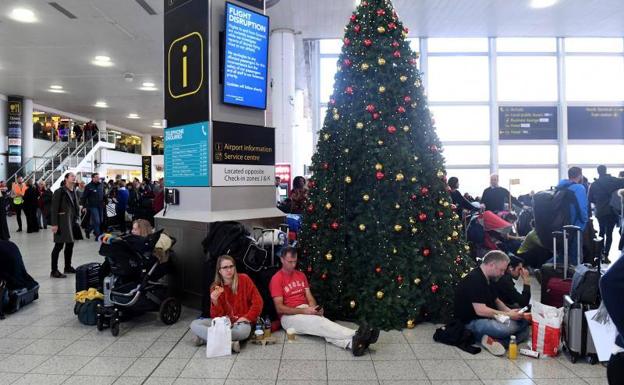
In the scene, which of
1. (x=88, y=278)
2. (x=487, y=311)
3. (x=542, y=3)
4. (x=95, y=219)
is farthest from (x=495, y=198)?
(x=95, y=219)

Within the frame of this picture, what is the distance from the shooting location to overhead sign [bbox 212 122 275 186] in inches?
217

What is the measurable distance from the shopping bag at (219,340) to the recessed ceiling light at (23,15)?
9743 mm

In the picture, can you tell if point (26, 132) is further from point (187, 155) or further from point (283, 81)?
point (187, 155)

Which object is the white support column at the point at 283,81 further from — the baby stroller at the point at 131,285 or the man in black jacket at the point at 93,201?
the baby stroller at the point at 131,285

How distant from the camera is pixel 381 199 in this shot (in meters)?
4.82

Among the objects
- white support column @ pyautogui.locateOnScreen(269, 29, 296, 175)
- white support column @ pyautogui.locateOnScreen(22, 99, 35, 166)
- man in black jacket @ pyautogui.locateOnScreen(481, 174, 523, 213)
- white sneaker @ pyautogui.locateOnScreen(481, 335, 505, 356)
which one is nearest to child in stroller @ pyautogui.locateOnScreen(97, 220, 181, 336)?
white sneaker @ pyautogui.locateOnScreen(481, 335, 505, 356)

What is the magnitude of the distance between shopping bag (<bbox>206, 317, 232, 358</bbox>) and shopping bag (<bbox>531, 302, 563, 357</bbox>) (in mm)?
2705

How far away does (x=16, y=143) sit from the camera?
2042 centimetres

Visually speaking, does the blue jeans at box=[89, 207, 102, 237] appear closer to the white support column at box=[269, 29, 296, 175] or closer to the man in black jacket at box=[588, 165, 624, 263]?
the white support column at box=[269, 29, 296, 175]

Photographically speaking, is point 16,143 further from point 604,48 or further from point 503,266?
point 604,48

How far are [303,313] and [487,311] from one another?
1744 millimetres

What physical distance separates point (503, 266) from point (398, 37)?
2.70 metres

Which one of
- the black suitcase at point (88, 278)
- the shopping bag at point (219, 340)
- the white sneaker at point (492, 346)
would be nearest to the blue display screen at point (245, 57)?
the black suitcase at point (88, 278)

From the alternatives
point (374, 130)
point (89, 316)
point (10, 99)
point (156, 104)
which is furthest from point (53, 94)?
point (374, 130)
